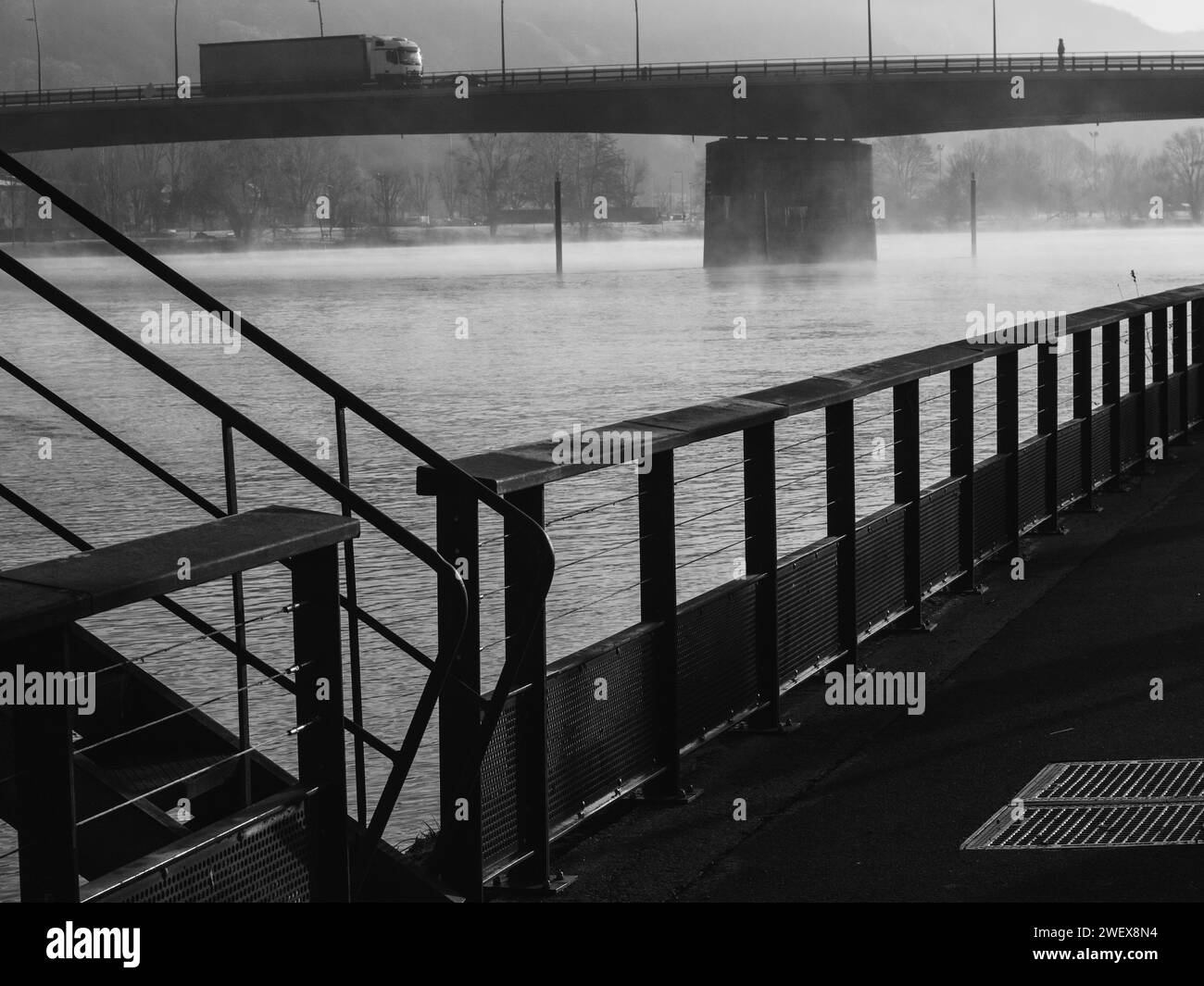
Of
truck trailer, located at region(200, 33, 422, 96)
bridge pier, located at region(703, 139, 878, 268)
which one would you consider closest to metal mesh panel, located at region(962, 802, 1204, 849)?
bridge pier, located at region(703, 139, 878, 268)

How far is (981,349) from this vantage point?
8383 millimetres

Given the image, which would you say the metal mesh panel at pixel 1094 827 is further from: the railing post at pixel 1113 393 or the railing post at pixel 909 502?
the railing post at pixel 1113 393

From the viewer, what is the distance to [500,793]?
4.65 meters

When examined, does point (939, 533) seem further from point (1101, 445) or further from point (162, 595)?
point (162, 595)

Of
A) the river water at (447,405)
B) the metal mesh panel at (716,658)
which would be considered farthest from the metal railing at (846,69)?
the metal mesh panel at (716,658)

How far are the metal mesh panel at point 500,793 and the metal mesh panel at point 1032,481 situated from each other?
18.0 feet

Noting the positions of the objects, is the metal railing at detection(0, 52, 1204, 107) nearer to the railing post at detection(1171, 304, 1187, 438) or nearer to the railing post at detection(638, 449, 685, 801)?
the railing post at detection(1171, 304, 1187, 438)

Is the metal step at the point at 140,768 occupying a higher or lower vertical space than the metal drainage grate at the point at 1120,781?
higher

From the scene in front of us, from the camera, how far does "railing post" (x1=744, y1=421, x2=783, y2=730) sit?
6.11 metres

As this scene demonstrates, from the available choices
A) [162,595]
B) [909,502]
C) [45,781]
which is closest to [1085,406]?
[909,502]

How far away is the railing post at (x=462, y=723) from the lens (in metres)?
4.30

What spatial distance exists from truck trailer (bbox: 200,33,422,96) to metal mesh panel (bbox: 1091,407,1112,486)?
236 ft

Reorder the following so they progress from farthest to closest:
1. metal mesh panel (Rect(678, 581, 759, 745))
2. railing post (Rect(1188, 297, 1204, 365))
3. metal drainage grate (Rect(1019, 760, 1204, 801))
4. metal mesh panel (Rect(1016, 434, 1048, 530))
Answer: railing post (Rect(1188, 297, 1204, 365)), metal mesh panel (Rect(1016, 434, 1048, 530)), metal mesh panel (Rect(678, 581, 759, 745)), metal drainage grate (Rect(1019, 760, 1204, 801))

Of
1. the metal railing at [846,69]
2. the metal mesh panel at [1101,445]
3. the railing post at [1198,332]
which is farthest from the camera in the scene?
the metal railing at [846,69]
